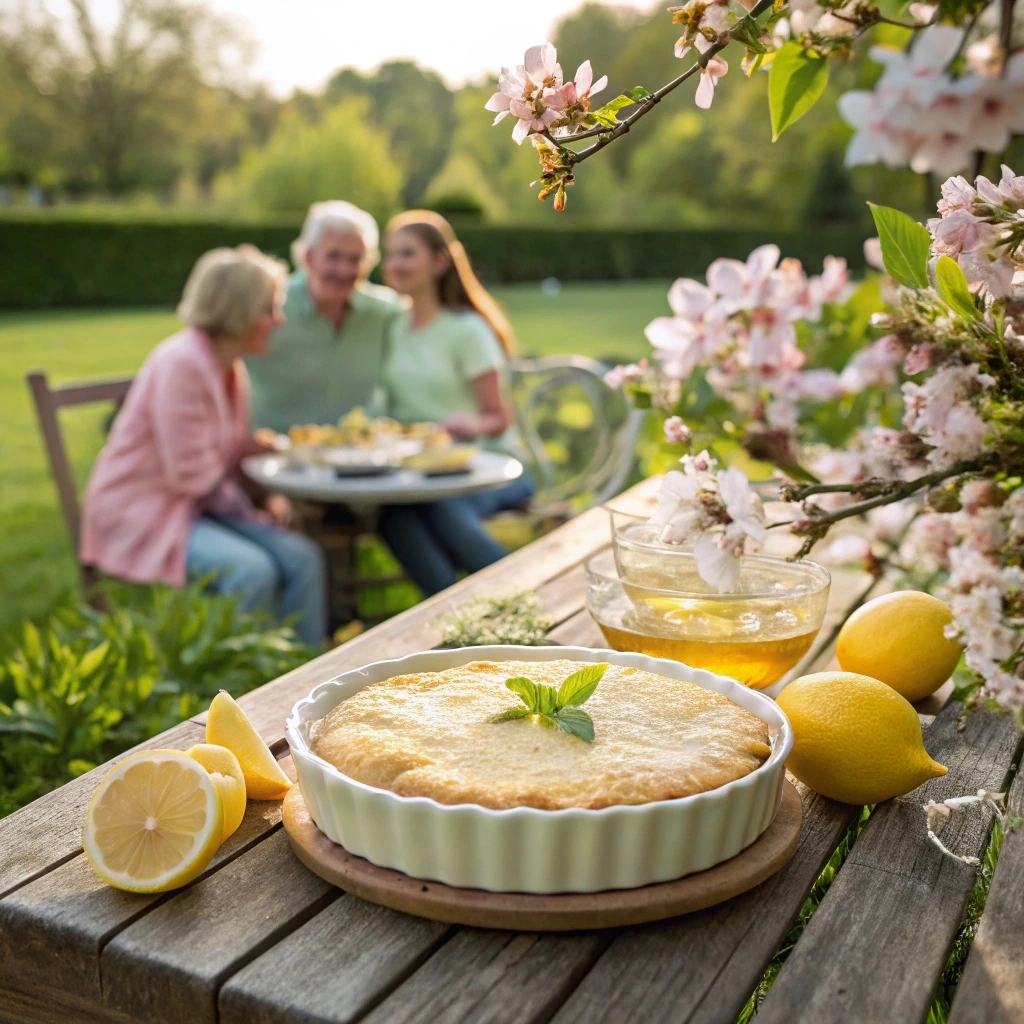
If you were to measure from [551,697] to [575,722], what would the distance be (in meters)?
0.04

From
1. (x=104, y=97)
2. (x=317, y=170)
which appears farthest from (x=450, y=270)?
(x=104, y=97)

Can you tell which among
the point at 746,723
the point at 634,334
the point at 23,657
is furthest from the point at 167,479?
the point at 634,334

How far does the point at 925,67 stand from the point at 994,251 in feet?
2.17

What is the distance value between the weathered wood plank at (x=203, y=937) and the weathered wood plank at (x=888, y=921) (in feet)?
1.36

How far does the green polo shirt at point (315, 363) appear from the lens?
4781 millimetres

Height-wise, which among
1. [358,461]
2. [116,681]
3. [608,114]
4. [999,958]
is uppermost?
[608,114]

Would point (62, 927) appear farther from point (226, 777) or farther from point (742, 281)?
point (742, 281)

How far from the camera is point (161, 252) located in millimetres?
17797

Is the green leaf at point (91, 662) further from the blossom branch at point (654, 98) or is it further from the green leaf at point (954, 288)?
the green leaf at point (954, 288)

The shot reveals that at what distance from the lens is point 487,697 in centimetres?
117

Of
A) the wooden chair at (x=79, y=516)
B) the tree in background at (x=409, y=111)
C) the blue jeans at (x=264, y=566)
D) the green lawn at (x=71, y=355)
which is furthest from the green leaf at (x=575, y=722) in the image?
the tree in background at (x=409, y=111)

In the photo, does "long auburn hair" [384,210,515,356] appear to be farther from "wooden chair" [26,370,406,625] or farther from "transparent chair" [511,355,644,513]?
"wooden chair" [26,370,406,625]

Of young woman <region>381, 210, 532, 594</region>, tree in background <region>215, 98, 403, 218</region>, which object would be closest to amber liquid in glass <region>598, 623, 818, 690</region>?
young woman <region>381, 210, 532, 594</region>

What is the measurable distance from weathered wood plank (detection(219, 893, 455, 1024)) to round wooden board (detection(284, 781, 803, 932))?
0.07 feet
